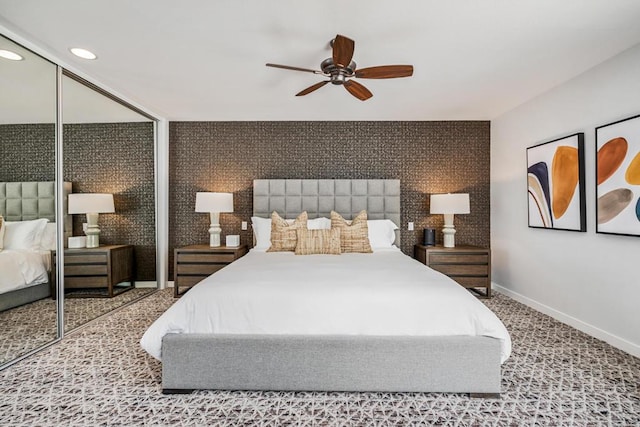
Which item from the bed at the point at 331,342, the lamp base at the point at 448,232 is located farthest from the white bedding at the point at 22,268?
the lamp base at the point at 448,232

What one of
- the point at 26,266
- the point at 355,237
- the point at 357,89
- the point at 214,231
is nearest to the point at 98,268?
the point at 26,266

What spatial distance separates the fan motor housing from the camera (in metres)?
2.38

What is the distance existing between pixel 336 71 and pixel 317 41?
0.25 meters

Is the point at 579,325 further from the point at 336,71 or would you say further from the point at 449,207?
the point at 336,71

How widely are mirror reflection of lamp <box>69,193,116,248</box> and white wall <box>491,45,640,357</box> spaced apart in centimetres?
485

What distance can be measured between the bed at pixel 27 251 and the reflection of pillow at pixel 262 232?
194 centimetres

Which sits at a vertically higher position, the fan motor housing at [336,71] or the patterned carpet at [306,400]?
the fan motor housing at [336,71]

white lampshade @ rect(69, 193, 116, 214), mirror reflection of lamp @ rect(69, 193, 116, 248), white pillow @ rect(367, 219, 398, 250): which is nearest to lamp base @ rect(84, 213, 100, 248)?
mirror reflection of lamp @ rect(69, 193, 116, 248)

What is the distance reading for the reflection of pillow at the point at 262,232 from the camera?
3.89 m

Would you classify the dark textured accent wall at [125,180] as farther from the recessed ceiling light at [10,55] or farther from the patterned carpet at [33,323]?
the recessed ceiling light at [10,55]

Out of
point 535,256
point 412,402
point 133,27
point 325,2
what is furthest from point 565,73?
point 133,27

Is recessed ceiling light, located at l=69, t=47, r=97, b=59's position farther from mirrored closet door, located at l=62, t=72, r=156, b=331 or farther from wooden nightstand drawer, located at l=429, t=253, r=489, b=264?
wooden nightstand drawer, located at l=429, t=253, r=489, b=264

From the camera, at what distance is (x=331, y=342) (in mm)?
1925

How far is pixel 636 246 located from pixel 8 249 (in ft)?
15.2
